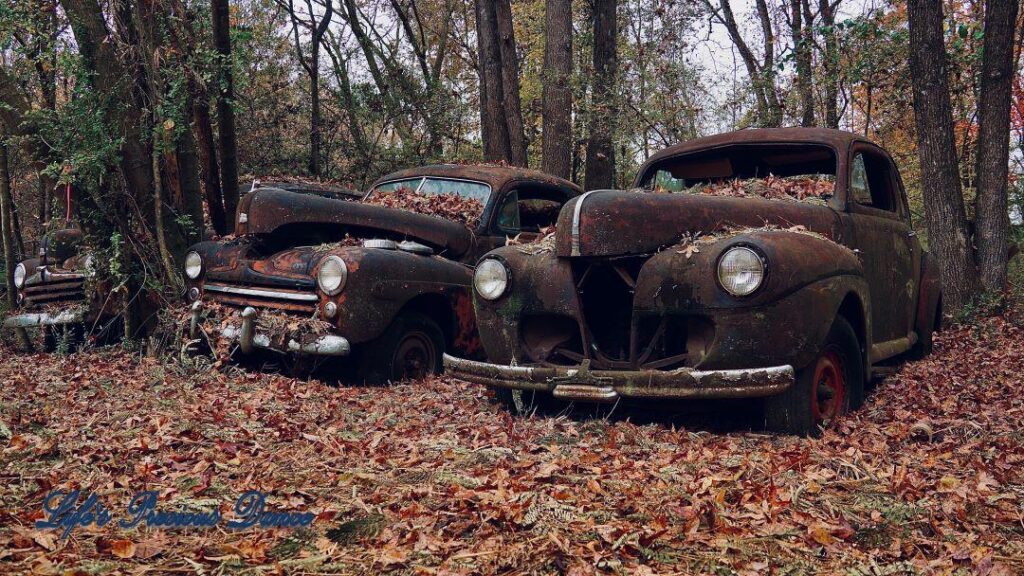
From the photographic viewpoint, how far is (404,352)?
633 cm

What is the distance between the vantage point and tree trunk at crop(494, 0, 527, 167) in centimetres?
1222

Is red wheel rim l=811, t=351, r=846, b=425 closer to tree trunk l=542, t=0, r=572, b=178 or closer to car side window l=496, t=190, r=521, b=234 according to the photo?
car side window l=496, t=190, r=521, b=234

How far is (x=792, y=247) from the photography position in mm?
4266

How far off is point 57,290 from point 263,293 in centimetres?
341

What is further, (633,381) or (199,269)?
(199,269)

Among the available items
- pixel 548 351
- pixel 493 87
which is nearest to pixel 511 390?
pixel 548 351

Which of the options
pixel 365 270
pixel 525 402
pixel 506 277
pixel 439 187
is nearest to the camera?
pixel 506 277

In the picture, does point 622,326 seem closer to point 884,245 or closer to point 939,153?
point 884,245

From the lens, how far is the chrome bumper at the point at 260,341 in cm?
569

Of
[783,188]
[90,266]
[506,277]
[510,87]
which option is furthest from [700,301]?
[510,87]

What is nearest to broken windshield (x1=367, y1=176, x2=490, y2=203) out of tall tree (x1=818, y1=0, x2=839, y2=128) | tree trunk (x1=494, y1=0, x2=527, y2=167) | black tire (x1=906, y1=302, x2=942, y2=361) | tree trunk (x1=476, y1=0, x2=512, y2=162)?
black tire (x1=906, y1=302, x2=942, y2=361)

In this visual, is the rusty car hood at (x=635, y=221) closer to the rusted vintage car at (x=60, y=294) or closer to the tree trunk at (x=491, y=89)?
the rusted vintage car at (x=60, y=294)

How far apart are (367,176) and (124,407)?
39.9 feet

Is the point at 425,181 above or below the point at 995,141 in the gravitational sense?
below
